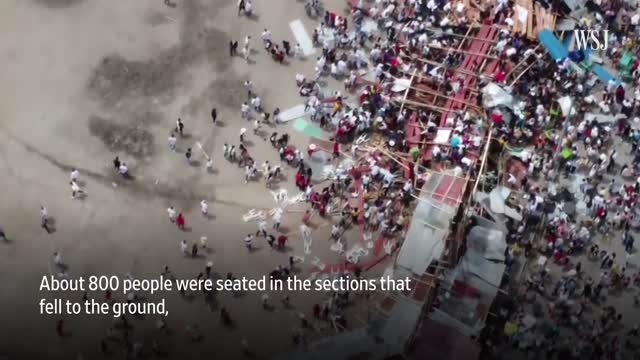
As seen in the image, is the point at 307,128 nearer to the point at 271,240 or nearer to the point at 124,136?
the point at 271,240

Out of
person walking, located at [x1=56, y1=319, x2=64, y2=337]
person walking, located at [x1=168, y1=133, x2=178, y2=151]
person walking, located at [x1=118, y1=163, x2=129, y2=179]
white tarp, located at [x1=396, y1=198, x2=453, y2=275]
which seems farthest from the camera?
person walking, located at [x1=168, y1=133, x2=178, y2=151]

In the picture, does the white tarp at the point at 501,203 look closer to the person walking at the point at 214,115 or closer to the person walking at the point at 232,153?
the person walking at the point at 232,153

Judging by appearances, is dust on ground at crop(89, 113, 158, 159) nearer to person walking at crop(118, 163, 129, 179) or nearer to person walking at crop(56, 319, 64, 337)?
person walking at crop(118, 163, 129, 179)

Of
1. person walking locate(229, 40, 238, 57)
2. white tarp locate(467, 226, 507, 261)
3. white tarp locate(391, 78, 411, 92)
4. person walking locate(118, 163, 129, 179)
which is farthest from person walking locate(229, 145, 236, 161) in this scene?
white tarp locate(467, 226, 507, 261)

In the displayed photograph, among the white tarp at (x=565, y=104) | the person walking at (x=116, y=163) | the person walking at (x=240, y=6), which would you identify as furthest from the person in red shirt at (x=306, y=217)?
the white tarp at (x=565, y=104)

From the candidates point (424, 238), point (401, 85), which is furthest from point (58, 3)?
point (424, 238)
